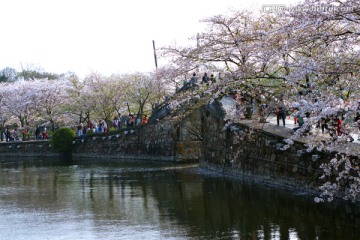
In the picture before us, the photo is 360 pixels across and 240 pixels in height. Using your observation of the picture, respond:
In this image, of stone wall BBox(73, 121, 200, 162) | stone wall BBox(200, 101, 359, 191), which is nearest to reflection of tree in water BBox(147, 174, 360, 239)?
stone wall BBox(200, 101, 359, 191)

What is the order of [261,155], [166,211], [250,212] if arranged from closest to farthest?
1. [250,212]
2. [166,211]
3. [261,155]

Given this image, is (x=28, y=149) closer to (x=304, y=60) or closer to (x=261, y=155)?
(x=261, y=155)

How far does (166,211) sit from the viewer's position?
43.7 feet

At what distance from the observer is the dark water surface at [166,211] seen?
10.7 metres

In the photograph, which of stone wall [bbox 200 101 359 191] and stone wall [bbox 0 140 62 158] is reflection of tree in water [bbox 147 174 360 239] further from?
stone wall [bbox 0 140 62 158]

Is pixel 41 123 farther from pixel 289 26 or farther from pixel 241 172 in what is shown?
pixel 289 26

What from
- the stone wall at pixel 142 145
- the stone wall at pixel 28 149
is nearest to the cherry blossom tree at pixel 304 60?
the stone wall at pixel 142 145

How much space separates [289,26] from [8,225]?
303 inches

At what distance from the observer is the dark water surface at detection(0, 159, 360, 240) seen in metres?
10.7

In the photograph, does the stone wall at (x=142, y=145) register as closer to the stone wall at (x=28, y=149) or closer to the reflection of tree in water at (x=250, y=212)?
the stone wall at (x=28, y=149)

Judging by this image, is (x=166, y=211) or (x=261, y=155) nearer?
(x=166, y=211)

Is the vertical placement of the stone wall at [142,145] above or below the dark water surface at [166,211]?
above

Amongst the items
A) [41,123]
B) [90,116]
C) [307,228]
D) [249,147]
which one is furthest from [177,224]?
[41,123]

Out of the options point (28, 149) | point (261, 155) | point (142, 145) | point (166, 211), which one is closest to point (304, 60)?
point (166, 211)
